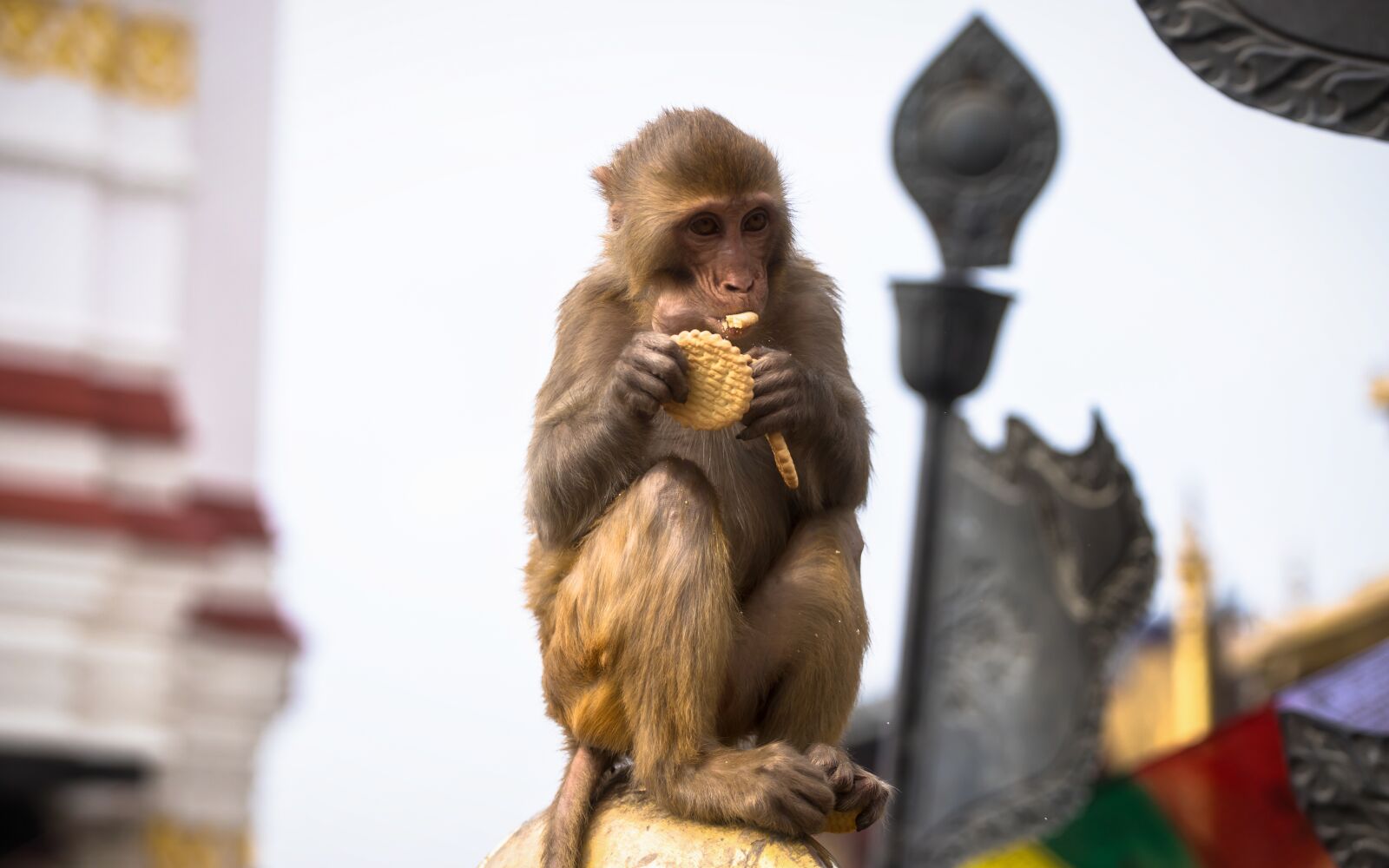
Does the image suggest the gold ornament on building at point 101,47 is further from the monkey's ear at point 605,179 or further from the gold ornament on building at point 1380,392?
the monkey's ear at point 605,179

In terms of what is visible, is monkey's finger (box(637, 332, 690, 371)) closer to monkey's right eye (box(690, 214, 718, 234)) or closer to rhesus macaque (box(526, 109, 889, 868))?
rhesus macaque (box(526, 109, 889, 868))

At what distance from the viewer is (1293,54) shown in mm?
5043

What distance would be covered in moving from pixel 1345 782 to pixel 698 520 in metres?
2.60

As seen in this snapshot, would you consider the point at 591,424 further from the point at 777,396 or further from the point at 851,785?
the point at 851,785

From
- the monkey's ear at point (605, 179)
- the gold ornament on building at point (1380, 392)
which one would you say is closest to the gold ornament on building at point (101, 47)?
the gold ornament on building at point (1380, 392)

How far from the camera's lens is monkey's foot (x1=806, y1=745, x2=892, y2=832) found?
4.22 meters

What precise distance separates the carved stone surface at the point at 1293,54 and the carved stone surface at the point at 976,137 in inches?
166

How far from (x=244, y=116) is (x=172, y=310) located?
3.66 metres

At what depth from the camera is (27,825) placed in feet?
53.6

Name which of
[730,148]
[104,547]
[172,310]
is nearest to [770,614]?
[730,148]

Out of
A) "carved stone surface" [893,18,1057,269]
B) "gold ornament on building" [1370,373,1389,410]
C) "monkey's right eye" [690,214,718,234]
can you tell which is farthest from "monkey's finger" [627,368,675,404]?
"gold ornament on building" [1370,373,1389,410]

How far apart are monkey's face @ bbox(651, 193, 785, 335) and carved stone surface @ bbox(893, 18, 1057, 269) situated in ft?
17.2

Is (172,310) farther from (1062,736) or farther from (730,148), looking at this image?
(730,148)

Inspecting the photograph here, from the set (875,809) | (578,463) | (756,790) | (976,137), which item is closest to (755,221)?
(578,463)
